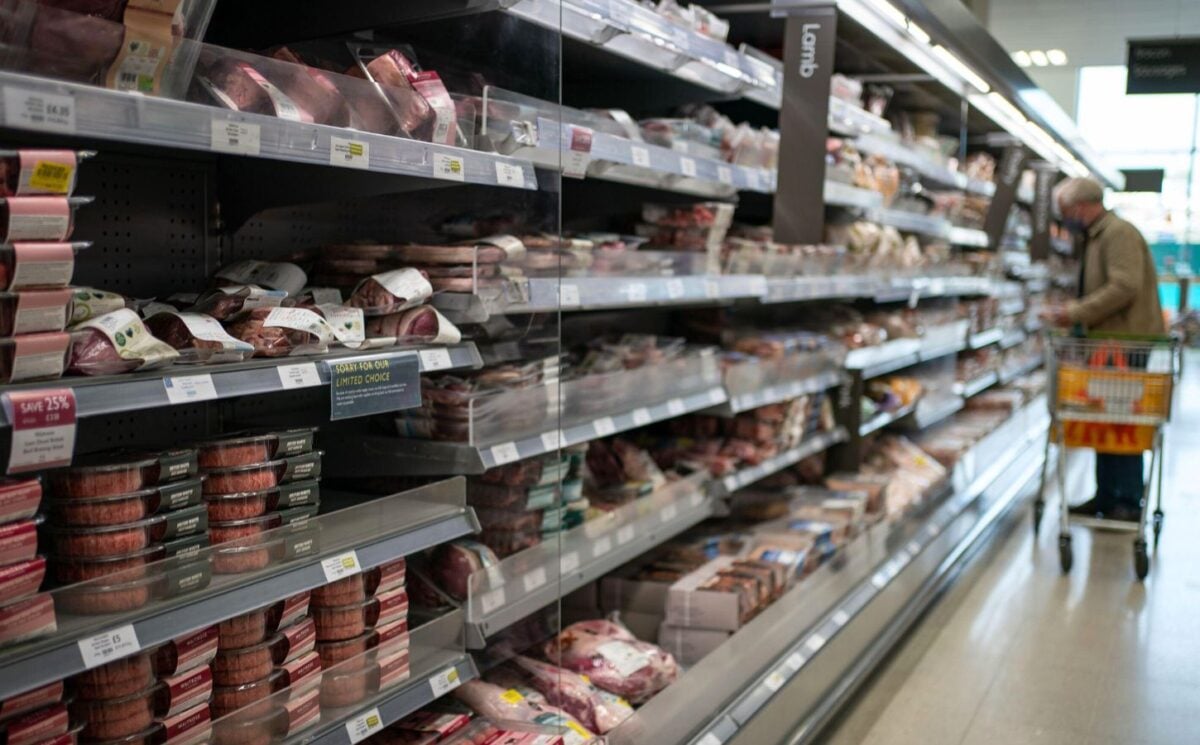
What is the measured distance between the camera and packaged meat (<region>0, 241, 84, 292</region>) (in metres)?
1.46

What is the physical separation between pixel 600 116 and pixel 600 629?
4.75 feet

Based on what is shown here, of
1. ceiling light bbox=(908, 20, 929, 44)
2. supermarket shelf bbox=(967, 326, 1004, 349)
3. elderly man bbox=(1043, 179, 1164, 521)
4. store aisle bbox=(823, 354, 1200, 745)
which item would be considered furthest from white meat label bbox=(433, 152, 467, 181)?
supermarket shelf bbox=(967, 326, 1004, 349)

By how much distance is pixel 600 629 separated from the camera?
3242mm

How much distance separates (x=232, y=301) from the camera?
1.99 m

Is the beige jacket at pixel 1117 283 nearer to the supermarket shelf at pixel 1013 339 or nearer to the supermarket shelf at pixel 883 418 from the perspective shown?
the supermarket shelf at pixel 883 418

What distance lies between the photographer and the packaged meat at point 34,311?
4.84 ft

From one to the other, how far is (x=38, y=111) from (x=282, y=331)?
648 millimetres

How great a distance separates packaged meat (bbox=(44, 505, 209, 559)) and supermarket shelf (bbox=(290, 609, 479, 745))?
0.47 meters

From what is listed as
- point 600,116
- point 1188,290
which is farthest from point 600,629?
point 1188,290

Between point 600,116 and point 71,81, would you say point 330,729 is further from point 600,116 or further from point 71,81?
point 600,116

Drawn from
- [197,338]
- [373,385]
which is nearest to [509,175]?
[373,385]

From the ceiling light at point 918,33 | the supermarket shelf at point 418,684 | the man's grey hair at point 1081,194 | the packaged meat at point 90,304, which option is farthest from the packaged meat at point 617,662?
the man's grey hair at point 1081,194

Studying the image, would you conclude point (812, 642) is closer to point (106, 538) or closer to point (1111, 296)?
point (106, 538)

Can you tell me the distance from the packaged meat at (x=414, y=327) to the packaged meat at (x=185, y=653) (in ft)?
2.24
